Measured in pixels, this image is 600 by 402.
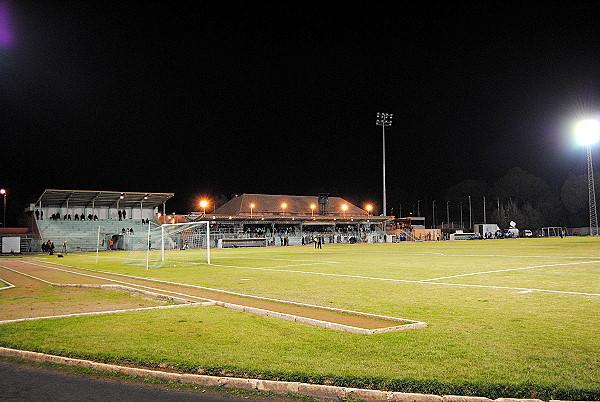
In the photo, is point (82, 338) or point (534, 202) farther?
point (534, 202)

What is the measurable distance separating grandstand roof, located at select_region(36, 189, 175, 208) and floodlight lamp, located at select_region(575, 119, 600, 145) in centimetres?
5717

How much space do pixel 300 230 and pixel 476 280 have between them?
200 ft

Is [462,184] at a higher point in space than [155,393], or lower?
higher

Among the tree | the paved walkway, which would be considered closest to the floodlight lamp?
the tree

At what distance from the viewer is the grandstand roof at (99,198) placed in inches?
2296

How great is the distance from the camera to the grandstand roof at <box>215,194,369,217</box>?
257ft

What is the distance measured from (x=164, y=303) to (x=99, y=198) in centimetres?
5632

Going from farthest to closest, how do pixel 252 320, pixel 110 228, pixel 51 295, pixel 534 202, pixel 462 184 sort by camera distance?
pixel 462 184 < pixel 534 202 < pixel 110 228 < pixel 51 295 < pixel 252 320

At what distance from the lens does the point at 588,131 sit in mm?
60750

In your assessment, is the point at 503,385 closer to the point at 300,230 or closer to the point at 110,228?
the point at 110,228

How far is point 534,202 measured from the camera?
112 meters

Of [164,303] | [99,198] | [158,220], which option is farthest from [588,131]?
[99,198]

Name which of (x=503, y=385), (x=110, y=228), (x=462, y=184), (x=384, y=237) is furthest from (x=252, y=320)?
(x=462, y=184)

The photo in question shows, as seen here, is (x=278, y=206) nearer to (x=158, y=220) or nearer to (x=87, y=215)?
(x=158, y=220)
